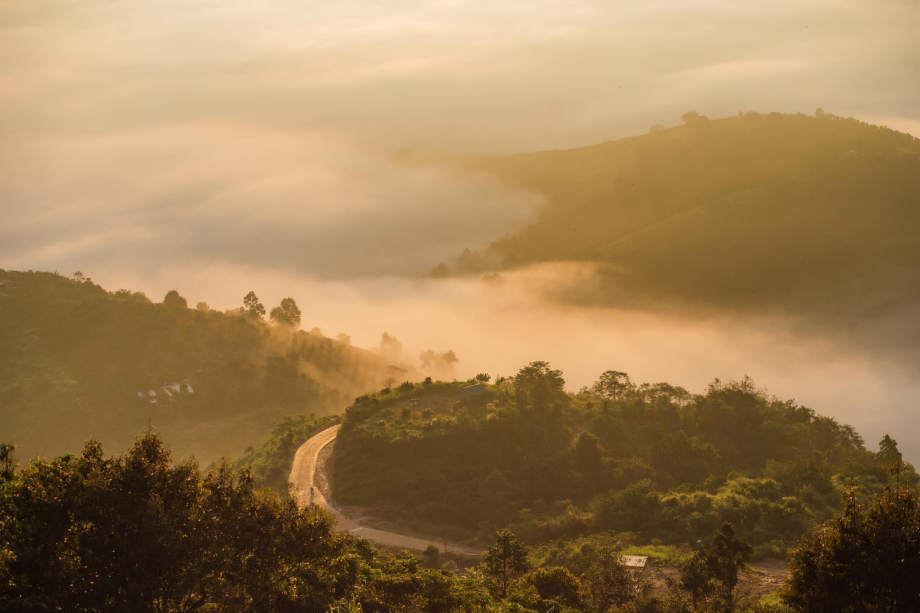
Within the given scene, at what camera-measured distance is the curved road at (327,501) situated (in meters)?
65.4

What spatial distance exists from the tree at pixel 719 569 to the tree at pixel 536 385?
40621mm

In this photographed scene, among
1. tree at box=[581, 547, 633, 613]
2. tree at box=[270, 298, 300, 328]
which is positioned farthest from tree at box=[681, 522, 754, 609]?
tree at box=[270, 298, 300, 328]

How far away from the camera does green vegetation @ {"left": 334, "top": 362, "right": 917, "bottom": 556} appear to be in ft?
211

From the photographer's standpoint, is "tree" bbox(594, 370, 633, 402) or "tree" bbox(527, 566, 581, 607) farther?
"tree" bbox(594, 370, 633, 402)

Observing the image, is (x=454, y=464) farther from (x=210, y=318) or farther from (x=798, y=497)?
(x=210, y=318)

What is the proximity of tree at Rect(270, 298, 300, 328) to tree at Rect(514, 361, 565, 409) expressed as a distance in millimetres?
85229

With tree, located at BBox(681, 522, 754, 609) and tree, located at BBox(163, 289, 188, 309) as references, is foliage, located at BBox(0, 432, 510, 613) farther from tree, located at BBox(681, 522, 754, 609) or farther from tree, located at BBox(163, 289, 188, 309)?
tree, located at BBox(163, 289, 188, 309)

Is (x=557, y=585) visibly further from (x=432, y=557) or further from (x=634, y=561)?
(x=432, y=557)

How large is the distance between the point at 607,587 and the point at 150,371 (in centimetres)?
12358

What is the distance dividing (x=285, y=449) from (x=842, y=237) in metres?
176

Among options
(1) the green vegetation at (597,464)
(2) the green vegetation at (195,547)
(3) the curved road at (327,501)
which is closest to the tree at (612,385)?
(1) the green vegetation at (597,464)

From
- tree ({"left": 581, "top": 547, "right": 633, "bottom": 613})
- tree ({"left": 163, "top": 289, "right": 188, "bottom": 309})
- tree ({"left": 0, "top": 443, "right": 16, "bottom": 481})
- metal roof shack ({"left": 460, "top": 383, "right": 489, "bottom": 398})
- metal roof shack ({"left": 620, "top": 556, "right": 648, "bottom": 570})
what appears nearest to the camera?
tree ({"left": 0, "top": 443, "right": 16, "bottom": 481})

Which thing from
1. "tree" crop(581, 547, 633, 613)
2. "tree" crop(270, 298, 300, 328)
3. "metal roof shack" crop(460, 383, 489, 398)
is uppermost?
"tree" crop(270, 298, 300, 328)

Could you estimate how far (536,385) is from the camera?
87188 mm
